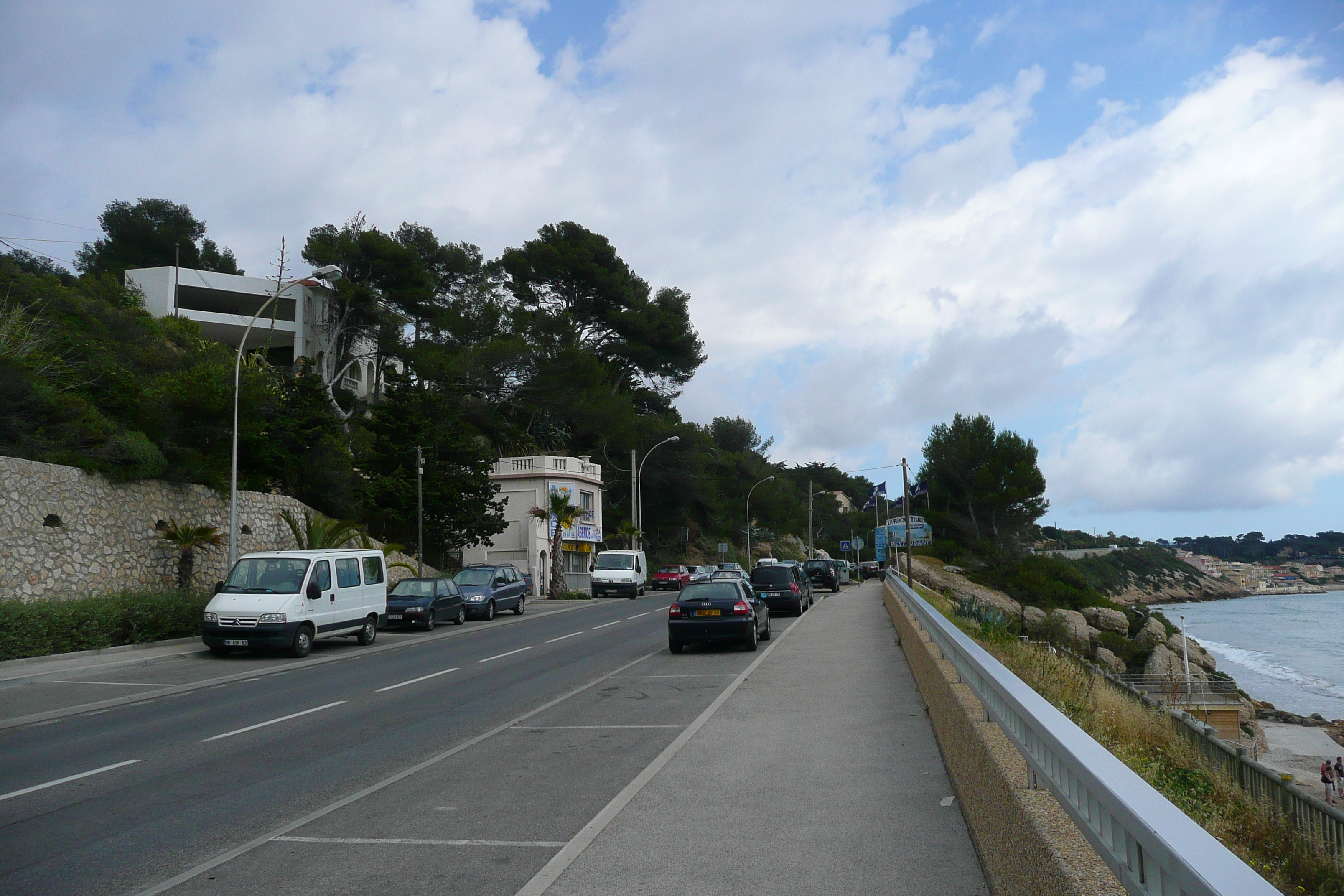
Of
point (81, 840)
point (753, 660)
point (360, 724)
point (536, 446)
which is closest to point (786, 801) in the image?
point (81, 840)

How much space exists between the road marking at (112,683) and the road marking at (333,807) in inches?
280

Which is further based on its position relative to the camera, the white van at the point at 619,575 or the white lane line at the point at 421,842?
the white van at the point at 619,575

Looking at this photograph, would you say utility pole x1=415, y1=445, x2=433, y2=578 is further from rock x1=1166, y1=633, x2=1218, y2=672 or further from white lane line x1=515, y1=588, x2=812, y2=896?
rock x1=1166, y1=633, x2=1218, y2=672

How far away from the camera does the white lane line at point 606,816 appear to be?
5293 mm

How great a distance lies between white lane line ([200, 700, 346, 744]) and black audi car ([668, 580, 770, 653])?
7.06 meters

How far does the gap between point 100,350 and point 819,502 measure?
329ft


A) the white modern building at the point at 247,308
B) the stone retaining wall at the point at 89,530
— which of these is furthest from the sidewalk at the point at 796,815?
the white modern building at the point at 247,308

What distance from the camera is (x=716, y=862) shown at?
562 centimetres

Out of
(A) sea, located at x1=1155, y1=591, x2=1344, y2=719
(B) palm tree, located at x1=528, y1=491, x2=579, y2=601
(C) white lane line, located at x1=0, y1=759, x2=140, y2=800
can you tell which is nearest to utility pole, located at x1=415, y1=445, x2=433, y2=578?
(B) palm tree, located at x1=528, y1=491, x2=579, y2=601

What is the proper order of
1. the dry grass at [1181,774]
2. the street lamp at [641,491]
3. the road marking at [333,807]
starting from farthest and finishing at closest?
the street lamp at [641,491]
the road marking at [333,807]
the dry grass at [1181,774]

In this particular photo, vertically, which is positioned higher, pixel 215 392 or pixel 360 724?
pixel 215 392

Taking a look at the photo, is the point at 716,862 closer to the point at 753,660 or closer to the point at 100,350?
the point at 753,660

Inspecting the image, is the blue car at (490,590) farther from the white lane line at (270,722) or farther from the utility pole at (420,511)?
the white lane line at (270,722)

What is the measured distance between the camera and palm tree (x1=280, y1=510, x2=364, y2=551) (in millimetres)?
29047
